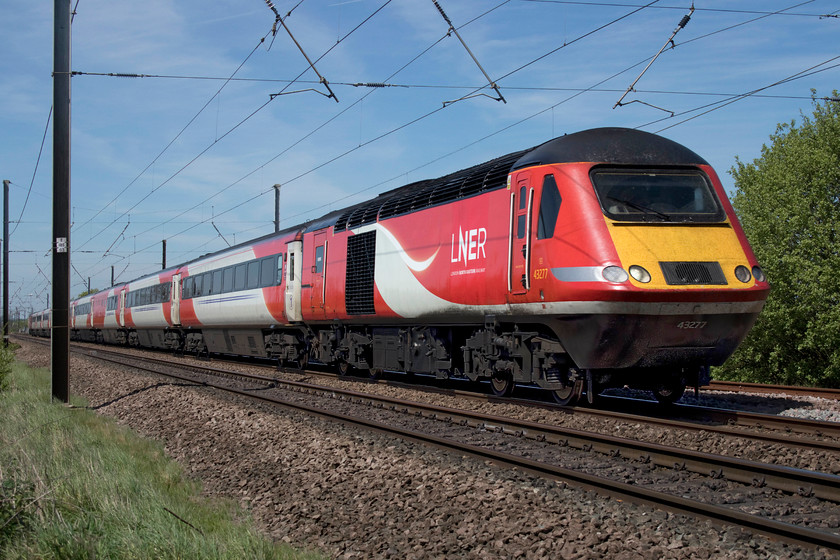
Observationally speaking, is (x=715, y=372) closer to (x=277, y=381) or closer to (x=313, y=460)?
(x=277, y=381)

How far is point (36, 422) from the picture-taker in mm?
10172

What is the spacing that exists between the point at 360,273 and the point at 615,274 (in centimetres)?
713

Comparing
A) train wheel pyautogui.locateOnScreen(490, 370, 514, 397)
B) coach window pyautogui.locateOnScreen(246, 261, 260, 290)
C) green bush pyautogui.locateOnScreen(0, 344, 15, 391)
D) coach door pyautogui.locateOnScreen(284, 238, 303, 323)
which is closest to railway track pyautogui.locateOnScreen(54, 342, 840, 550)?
train wheel pyautogui.locateOnScreen(490, 370, 514, 397)

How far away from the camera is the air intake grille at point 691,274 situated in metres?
8.42

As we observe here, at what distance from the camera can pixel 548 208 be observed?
30.6 feet

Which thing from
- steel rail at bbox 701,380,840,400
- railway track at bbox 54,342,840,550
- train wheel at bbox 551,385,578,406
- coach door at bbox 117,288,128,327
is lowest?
steel rail at bbox 701,380,840,400

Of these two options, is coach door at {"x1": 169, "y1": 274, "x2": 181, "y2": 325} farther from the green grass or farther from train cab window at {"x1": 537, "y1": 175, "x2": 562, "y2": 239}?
train cab window at {"x1": 537, "y1": 175, "x2": 562, "y2": 239}

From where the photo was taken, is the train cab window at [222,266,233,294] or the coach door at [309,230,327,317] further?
the train cab window at [222,266,233,294]

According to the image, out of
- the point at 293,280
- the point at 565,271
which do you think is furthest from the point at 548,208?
the point at 293,280

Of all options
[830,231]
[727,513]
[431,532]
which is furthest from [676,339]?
[830,231]

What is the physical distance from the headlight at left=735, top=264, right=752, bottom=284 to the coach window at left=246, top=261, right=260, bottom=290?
1386cm

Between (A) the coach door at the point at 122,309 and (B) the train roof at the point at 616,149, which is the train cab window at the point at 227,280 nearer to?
(B) the train roof at the point at 616,149

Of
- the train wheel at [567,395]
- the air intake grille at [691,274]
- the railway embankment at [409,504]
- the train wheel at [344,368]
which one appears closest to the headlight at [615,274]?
the air intake grille at [691,274]

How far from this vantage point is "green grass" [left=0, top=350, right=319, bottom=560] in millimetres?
4906
